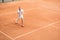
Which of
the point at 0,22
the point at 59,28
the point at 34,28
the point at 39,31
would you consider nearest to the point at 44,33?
the point at 39,31

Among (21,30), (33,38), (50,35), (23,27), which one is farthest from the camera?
(23,27)

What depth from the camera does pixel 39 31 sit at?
14.5 ft

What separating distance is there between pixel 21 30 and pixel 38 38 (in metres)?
0.87

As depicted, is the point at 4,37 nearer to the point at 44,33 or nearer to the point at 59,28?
the point at 44,33

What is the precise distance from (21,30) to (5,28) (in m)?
0.72

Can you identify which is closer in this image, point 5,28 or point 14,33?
point 14,33

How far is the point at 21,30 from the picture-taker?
4406mm

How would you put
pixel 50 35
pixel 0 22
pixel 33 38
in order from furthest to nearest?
pixel 0 22 < pixel 50 35 < pixel 33 38

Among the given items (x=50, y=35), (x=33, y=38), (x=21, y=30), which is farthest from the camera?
(x=21, y=30)

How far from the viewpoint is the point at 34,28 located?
4672mm

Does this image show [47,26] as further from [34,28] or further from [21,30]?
[21,30]

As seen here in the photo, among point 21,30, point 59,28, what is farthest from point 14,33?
point 59,28

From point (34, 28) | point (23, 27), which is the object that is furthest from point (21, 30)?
point (34, 28)

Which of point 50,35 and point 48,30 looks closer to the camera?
point 50,35
